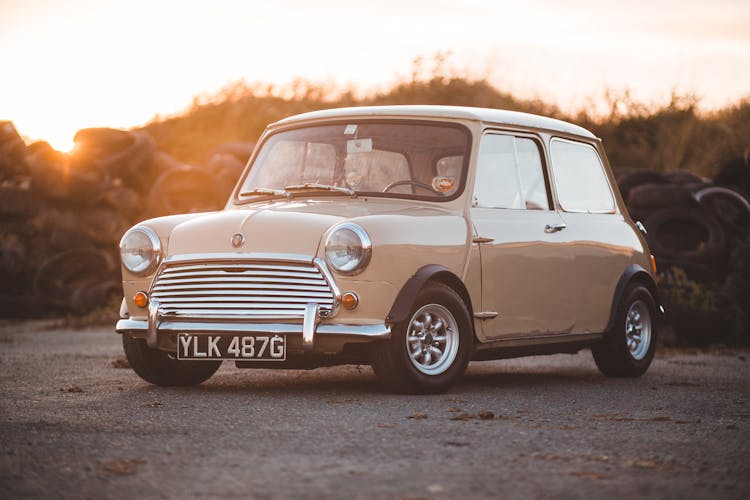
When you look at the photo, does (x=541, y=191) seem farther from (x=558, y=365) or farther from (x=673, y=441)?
(x=673, y=441)

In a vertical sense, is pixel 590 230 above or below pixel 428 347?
above

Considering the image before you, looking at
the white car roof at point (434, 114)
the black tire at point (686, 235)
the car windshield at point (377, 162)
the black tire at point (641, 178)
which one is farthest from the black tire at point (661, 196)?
the car windshield at point (377, 162)

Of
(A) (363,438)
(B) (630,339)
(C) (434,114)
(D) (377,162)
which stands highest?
(C) (434,114)

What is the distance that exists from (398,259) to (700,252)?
7507 mm

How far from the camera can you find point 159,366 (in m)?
7.77

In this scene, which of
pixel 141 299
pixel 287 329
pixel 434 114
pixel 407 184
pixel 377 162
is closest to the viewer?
pixel 287 329

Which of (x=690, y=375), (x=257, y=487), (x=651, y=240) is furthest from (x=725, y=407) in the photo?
(x=651, y=240)

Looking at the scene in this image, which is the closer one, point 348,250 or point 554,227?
point 348,250

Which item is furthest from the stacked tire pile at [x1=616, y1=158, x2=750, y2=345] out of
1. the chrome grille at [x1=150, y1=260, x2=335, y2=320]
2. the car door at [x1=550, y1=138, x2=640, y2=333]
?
the chrome grille at [x1=150, y1=260, x2=335, y2=320]

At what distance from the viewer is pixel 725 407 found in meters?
7.20

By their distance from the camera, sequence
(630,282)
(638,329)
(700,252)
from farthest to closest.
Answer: (700,252) < (638,329) < (630,282)

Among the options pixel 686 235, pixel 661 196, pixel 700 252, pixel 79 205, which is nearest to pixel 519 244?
pixel 700 252

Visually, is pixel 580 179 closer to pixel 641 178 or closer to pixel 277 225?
pixel 277 225

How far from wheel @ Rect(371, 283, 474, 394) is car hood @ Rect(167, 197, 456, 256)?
0.58 m
